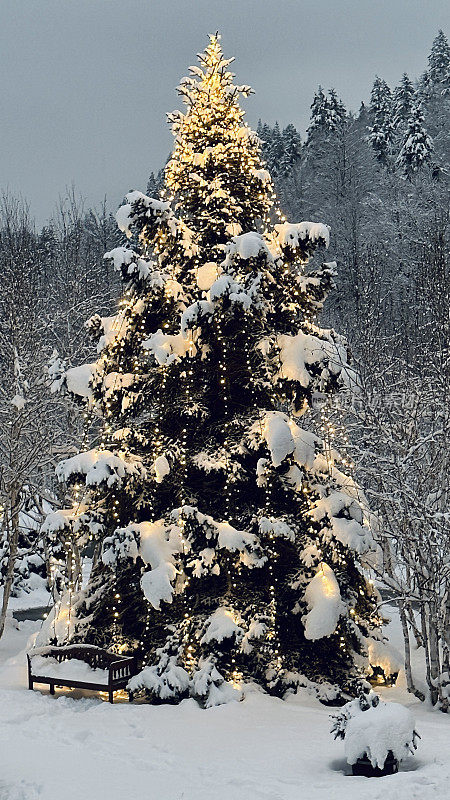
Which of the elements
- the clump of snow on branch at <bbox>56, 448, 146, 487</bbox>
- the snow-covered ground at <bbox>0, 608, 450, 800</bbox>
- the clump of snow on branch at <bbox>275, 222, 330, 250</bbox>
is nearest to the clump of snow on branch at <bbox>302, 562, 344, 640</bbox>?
the snow-covered ground at <bbox>0, 608, 450, 800</bbox>

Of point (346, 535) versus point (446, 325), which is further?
point (446, 325)

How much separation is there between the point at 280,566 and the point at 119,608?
2705 millimetres

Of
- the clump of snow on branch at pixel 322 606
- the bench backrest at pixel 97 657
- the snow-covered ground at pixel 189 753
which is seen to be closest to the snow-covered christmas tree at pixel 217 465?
the clump of snow on branch at pixel 322 606

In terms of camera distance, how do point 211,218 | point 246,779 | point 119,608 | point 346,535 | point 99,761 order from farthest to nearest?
point 211,218 → point 119,608 → point 346,535 → point 99,761 → point 246,779

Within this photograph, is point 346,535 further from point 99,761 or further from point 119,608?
point 99,761

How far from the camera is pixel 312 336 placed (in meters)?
12.4

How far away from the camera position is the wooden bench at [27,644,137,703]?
11434 millimetres

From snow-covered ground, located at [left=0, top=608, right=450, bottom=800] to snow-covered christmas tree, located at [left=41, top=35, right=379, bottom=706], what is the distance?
29.7 inches

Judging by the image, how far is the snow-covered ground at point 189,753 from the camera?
7.44 metres

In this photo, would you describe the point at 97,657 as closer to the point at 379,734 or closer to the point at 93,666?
the point at 93,666

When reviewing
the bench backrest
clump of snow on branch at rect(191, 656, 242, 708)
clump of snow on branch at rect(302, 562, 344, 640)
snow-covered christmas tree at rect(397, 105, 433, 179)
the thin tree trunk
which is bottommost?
clump of snow on branch at rect(191, 656, 242, 708)

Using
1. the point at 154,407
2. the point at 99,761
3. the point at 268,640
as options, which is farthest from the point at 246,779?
the point at 154,407

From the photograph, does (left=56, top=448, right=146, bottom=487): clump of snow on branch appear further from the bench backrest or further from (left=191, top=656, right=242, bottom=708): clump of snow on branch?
(left=191, top=656, right=242, bottom=708): clump of snow on branch

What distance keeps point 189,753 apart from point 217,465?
4.27 metres
